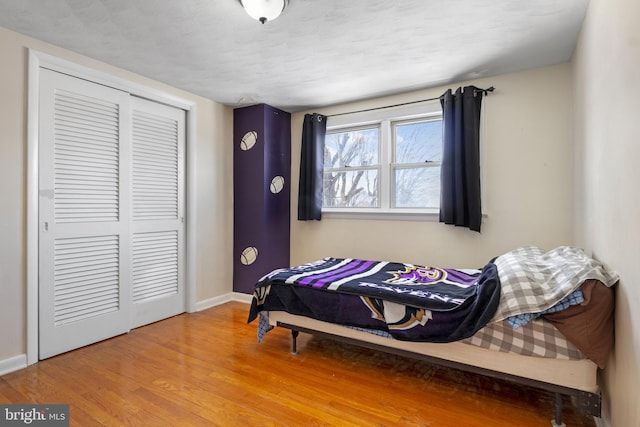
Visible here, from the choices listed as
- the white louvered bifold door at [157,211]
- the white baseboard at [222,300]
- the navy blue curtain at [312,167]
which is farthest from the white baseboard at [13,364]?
the navy blue curtain at [312,167]

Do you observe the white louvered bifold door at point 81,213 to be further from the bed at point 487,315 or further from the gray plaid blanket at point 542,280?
the gray plaid blanket at point 542,280

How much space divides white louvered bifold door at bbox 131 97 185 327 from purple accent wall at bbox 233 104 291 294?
0.68m

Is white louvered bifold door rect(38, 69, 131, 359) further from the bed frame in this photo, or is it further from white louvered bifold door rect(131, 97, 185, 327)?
the bed frame

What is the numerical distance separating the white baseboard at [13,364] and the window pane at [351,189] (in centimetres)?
301

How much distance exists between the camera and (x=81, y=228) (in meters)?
2.71

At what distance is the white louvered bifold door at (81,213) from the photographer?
251cm

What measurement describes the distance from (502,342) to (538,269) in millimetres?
471

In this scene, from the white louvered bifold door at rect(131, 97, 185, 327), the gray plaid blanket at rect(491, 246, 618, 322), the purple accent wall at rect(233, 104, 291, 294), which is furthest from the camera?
the purple accent wall at rect(233, 104, 291, 294)

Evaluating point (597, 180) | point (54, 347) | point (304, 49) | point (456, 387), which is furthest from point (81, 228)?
point (597, 180)

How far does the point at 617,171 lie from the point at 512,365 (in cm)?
113

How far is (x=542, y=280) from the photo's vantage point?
1807 mm

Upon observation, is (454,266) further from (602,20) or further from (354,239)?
(602,20)

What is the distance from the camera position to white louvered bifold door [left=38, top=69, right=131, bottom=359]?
2.51 meters

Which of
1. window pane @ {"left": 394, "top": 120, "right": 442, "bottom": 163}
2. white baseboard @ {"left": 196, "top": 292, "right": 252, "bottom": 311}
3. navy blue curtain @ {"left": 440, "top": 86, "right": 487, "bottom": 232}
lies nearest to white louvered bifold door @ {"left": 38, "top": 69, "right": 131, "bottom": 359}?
white baseboard @ {"left": 196, "top": 292, "right": 252, "bottom": 311}
